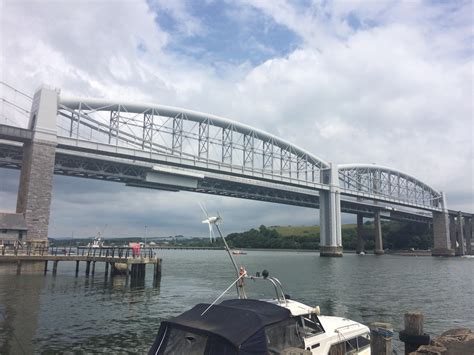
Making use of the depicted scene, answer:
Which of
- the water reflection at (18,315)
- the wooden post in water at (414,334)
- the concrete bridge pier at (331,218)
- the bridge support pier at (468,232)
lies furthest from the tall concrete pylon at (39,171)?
the bridge support pier at (468,232)

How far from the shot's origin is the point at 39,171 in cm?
5341

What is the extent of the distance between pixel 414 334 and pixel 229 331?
6.45 metres

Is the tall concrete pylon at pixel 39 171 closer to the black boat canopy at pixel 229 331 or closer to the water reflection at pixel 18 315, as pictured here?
the water reflection at pixel 18 315

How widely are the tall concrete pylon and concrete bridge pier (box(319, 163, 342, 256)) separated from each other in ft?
238

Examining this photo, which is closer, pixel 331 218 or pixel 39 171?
pixel 39 171

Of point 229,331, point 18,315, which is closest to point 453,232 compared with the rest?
point 18,315

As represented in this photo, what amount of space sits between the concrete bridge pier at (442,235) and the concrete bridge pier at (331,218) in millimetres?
57035

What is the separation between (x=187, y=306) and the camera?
25.1 meters

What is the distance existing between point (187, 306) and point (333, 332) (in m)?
16.1

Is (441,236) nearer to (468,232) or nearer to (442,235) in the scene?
(442,235)

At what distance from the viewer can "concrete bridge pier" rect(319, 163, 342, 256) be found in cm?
10319

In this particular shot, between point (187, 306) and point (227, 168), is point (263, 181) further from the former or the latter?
point (187, 306)

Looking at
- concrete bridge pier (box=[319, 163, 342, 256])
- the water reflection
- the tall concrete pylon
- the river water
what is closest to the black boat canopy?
the river water

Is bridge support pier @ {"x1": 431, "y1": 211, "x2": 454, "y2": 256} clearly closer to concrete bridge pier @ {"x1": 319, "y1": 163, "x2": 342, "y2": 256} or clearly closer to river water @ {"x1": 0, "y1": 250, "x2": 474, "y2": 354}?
concrete bridge pier @ {"x1": 319, "y1": 163, "x2": 342, "y2": 256}
